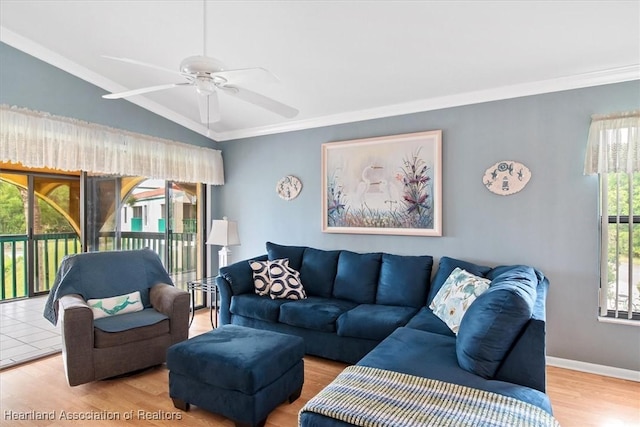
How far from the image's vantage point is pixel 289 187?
4559mm

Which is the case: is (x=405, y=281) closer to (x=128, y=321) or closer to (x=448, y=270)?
(x=448, y=270)

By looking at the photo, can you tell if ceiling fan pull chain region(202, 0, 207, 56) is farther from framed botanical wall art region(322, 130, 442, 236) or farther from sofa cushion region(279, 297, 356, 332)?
sofa cushion region(279, 297, 356, 332)

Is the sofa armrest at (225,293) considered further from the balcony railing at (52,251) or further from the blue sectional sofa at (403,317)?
the balcony railing at (52,251)

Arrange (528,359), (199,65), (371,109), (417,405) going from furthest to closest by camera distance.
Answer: (371,109) < (199,65) < (528,359) < (417,405)

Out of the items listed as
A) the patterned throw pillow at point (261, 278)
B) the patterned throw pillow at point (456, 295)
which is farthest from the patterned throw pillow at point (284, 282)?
the patterned throw pillow at point (456, 295)

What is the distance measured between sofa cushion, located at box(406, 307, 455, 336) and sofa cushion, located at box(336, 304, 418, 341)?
0.32 feet

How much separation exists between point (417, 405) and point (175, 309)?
232 centimetres

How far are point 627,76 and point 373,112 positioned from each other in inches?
83.3

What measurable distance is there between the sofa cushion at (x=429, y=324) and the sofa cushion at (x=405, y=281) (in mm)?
299

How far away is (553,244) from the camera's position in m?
3.15

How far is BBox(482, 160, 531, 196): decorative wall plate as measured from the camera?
10.7 feet

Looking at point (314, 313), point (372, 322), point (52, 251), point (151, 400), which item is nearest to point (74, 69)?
point (151, 400)

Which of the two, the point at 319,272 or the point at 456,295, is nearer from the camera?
the point at 456,295

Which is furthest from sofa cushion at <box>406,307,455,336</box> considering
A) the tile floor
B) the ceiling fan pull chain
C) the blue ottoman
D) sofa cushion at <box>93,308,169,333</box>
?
the tile floor
